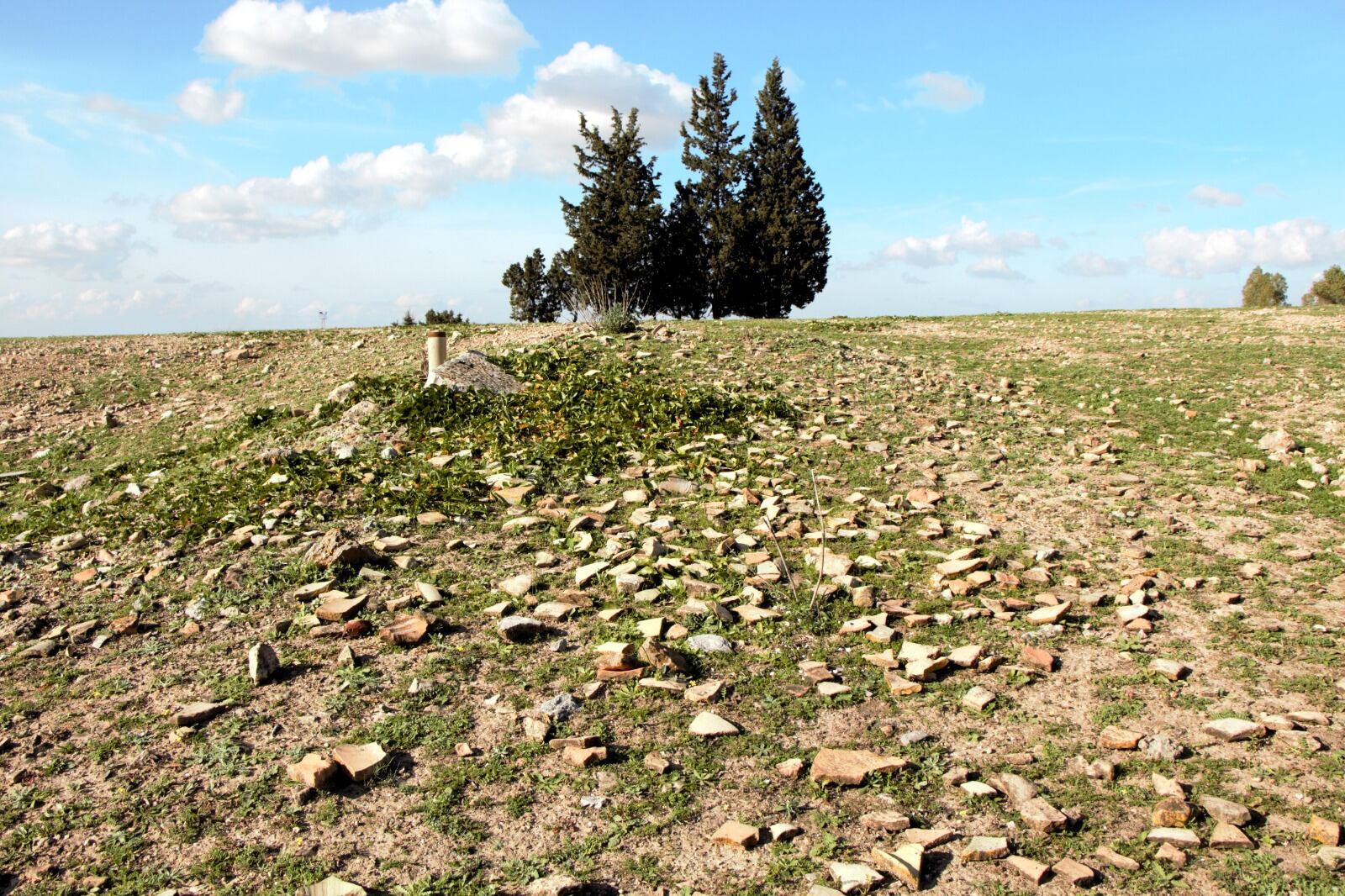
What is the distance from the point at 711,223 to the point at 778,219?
2.10 m

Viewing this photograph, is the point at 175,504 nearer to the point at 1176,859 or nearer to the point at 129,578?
the point at 129,578

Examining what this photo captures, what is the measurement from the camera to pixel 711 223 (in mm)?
27938

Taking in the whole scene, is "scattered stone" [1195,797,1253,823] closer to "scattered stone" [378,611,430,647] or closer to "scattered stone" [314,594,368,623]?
"scattered stone" [378,611,430,647]

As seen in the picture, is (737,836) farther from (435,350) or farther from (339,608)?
(435,350)

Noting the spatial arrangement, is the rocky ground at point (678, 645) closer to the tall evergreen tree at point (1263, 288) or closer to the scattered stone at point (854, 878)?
the scattered stone at point (854, 878)

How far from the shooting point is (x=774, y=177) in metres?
27.9

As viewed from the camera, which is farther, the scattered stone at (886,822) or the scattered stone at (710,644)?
the scattered stone at (710,644)

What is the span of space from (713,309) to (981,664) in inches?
1000

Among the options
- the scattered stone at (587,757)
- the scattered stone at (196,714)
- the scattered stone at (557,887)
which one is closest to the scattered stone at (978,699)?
the scattered stone at (587,757)

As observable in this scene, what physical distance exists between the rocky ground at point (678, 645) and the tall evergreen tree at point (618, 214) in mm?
18604

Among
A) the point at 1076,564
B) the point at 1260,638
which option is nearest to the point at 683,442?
the point at 1076,564

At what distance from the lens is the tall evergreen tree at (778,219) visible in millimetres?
27375

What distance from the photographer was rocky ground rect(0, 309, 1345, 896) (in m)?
2.89

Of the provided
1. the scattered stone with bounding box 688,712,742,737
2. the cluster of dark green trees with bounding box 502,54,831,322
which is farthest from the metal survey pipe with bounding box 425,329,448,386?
the cluster of dark green trees with bounding box 502,54,831,322
